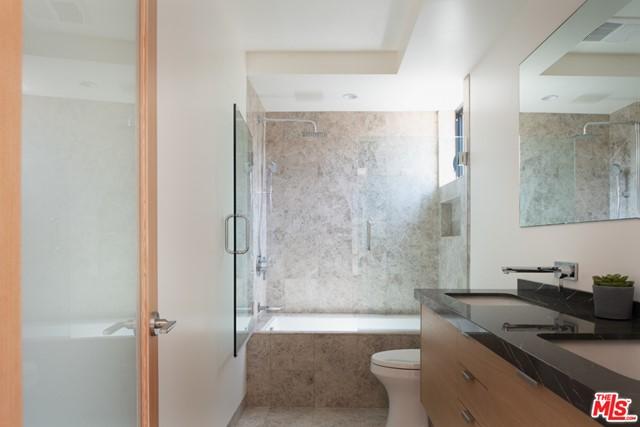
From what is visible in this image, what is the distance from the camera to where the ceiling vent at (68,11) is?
2.95ft

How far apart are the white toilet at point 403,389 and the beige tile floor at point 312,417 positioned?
415mm

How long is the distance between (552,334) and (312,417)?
2.51 m

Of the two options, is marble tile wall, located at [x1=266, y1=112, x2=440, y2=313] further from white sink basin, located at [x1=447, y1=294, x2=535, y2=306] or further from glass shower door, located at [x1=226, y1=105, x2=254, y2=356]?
white sink basin, located at [x1=447, y1=294, x2=535, y2=306]

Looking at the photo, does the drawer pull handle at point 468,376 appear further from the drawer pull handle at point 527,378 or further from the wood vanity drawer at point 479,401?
the drawer pull handle at point 527,378

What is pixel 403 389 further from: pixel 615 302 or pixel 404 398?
pixel 615 302

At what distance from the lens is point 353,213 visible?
4270 millimetres

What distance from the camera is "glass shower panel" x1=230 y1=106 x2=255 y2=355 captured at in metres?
2.94

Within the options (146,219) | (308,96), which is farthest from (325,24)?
(146,219)

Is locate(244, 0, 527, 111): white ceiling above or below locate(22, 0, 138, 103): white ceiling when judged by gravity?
above

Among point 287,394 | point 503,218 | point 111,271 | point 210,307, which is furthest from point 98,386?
point 287,394

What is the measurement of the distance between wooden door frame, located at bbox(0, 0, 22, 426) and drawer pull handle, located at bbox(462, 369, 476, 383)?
4.18ft

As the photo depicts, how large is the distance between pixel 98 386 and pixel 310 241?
3.46 m

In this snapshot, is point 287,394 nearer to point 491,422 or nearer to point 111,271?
point 491,422

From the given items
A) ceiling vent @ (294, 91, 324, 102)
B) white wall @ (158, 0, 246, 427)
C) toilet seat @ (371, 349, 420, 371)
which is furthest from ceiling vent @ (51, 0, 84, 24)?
ceiling vent @ (294, 91, 324, 102)
